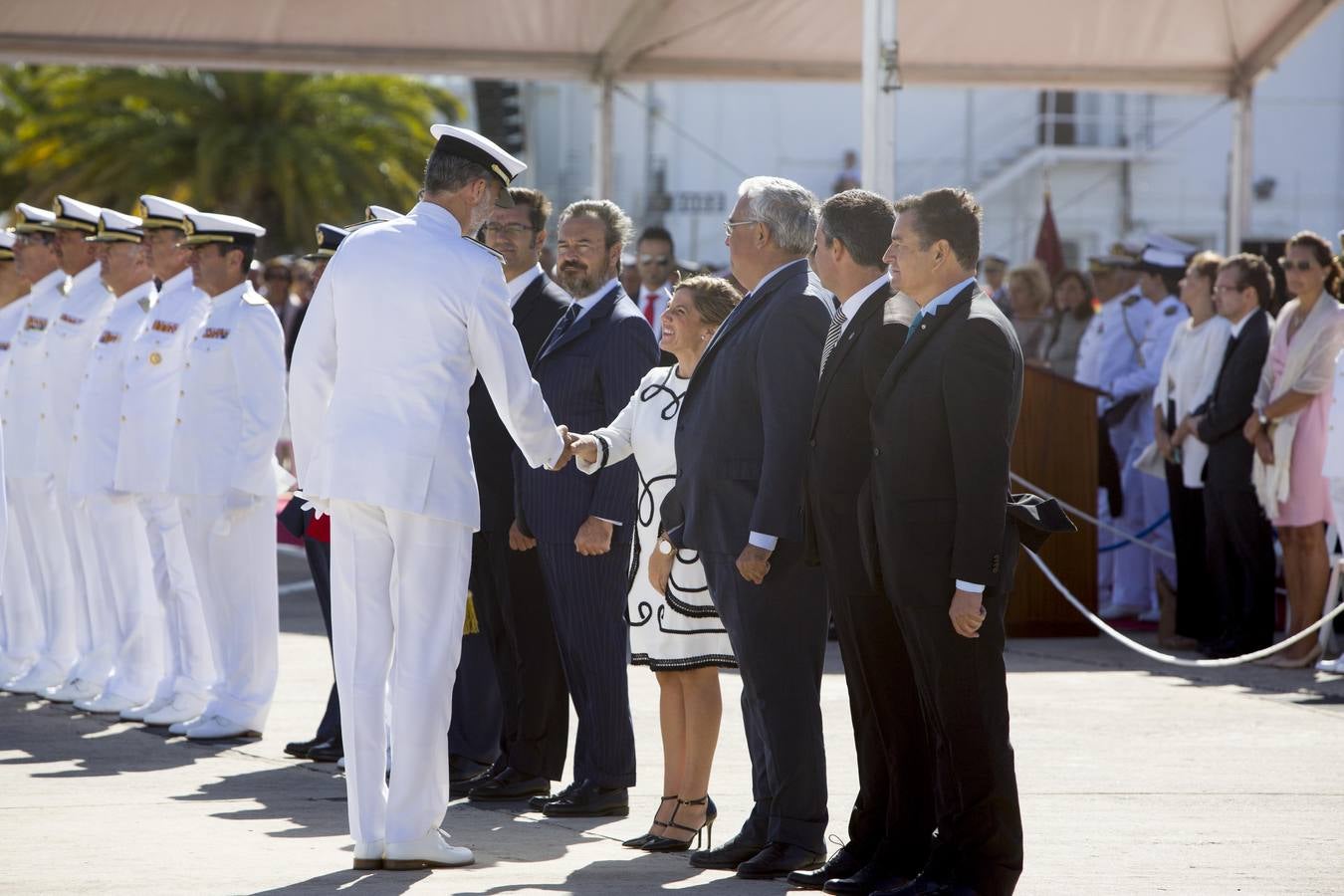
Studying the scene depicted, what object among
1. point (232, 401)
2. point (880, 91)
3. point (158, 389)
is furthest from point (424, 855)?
point (880, 91)

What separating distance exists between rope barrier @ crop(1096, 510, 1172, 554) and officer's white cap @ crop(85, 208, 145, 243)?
19.1 feet

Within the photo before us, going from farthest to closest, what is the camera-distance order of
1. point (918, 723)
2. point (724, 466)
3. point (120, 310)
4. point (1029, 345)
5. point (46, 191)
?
point (46, 191) < point (1029, 345) < point (120, 310) < point (724, 466) < point (918, 723)

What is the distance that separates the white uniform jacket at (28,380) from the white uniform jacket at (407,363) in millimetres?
4277

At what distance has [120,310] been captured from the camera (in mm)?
A: 9359

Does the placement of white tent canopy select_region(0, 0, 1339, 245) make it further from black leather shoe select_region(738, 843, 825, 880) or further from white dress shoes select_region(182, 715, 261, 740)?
black leather shoe select_region(738, 843, 825, 880)

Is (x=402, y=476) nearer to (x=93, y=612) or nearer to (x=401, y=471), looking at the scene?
(x=401, y=471)

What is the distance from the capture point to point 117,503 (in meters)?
9.34

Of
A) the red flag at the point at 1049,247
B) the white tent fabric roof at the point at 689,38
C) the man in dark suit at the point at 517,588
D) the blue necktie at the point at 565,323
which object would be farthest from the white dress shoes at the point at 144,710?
the red flag at the point at 1049,247

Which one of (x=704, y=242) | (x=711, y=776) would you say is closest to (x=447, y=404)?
(x=711, y=776)

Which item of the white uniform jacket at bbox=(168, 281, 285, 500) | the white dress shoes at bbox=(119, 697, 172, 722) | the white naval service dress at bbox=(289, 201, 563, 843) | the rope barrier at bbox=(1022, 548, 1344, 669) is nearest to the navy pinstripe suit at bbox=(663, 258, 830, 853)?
the white naval service dress at bbox=(289, 201, 563, 843)

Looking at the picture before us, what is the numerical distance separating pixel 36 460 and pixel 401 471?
472 centimetres

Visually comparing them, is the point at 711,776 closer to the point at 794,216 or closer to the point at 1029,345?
the point at 794,216

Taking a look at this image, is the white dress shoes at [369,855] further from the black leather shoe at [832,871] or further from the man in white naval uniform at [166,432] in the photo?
the man in white naval uniform at [166,432]

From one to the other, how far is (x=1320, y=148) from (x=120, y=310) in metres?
31.8
